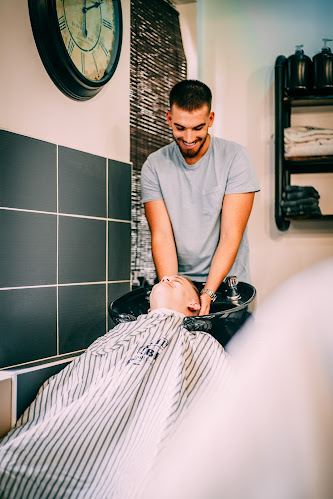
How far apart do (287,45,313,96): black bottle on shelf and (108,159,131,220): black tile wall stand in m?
1.12

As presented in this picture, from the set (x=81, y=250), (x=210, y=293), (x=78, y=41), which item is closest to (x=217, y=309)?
(x=210, y=293)

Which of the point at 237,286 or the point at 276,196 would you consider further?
the point at 276,196

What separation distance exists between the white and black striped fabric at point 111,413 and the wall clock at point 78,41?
1120 mm

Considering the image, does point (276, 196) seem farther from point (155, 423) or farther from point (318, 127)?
point (155, 423)

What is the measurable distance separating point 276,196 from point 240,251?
0.75 m

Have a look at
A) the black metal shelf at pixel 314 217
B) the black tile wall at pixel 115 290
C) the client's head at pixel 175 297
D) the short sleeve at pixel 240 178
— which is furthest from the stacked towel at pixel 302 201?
the client's head at pixel 175 297

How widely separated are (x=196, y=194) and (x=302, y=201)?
82cm

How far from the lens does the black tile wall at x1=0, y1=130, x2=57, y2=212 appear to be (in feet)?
5.55

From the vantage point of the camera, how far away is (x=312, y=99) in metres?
2.81

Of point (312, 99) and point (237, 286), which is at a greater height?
point (312, 99)

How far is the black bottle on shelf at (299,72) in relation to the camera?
2.71 metres

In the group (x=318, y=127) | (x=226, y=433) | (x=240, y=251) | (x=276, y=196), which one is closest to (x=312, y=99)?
(x=318, y=127)

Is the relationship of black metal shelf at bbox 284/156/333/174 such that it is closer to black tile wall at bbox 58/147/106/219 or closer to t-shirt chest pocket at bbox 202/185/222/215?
t-shirt chest pocket at bbox 202/185/222/215

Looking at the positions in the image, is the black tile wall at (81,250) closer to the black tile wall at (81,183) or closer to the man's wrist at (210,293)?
the black tile wall at (81,183)
